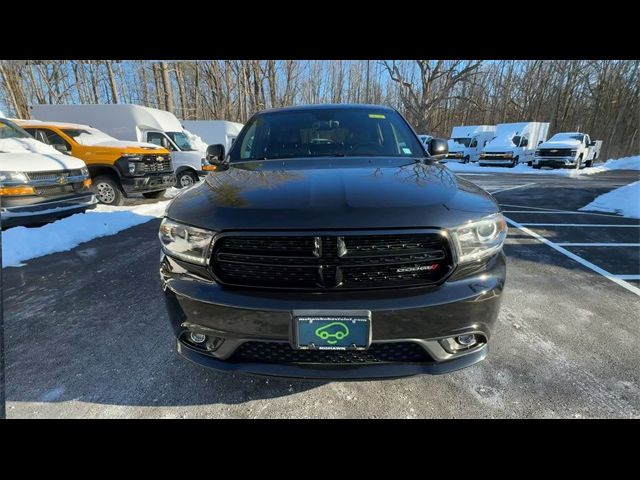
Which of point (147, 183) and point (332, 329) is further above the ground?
point (332, 329)

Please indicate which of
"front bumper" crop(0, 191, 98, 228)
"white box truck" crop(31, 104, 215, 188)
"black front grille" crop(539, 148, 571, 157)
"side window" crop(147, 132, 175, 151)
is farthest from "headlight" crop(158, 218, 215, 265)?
"black front grille" crop(539, 148, 571, 157)

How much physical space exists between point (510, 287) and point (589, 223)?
420 centimetres

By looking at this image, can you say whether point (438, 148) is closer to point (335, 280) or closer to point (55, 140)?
point (335, 280)

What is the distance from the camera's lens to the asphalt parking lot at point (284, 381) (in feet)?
6.23

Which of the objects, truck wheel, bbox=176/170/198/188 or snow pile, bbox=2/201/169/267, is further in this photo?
truck wheel, bbox=176/170/198/188

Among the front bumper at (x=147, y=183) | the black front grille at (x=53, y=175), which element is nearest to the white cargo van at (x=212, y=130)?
the front bumper at (x=147, y=183)

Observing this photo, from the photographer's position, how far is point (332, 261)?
5.05 feet

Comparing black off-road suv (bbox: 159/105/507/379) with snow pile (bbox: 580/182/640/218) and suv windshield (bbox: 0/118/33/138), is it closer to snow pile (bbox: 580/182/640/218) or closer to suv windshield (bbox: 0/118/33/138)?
suv windshield (bbox: 0/118/33/138)

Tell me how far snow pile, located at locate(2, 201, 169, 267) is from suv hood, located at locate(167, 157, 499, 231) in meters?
3.85

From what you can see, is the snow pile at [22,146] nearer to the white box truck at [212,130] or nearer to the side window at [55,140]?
the side window at [55,140]

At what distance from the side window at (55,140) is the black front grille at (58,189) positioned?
2987 mm

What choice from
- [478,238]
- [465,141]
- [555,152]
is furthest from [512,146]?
[478,238]

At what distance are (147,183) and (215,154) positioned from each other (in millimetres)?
6126

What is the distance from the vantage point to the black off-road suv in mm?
1515
